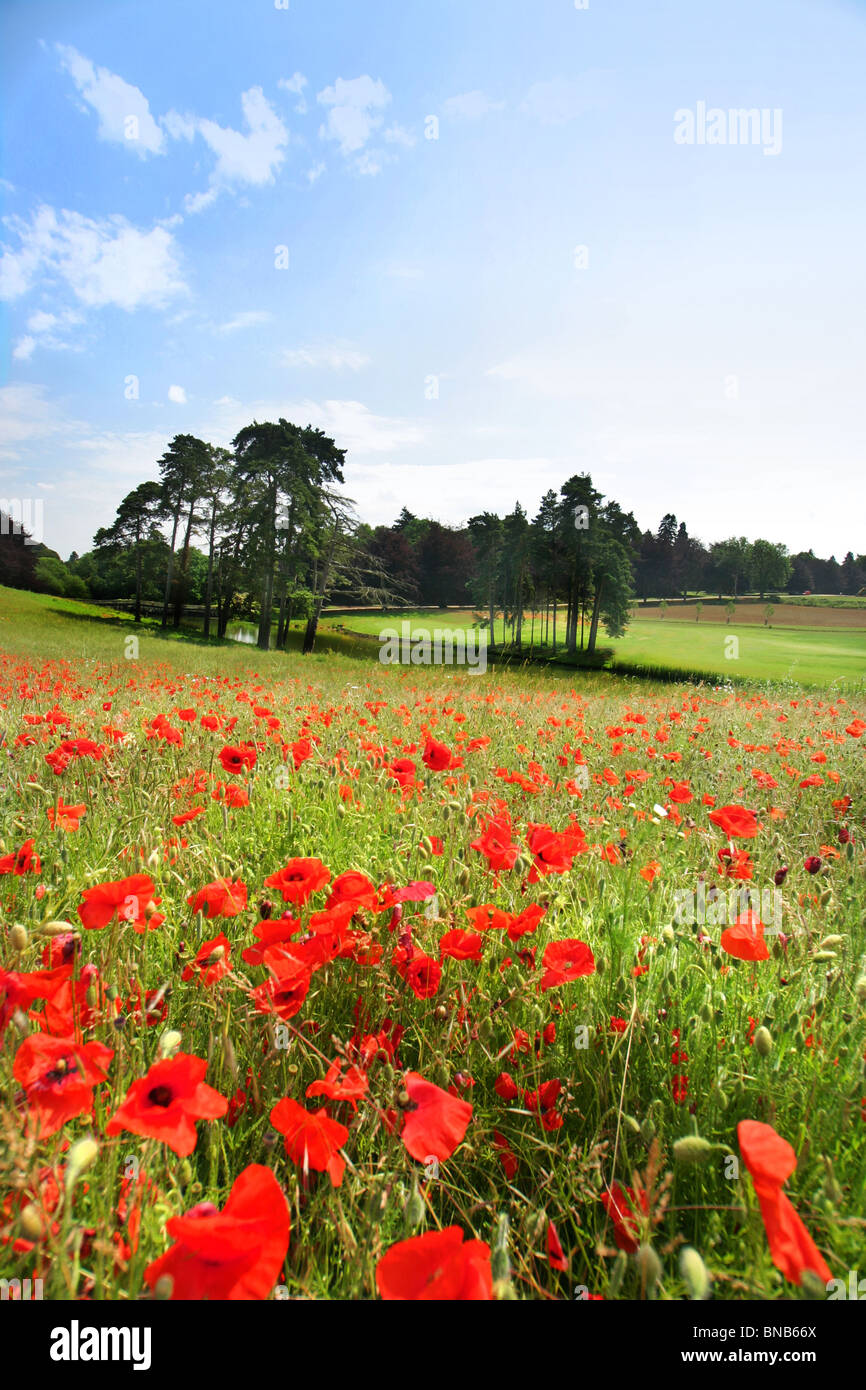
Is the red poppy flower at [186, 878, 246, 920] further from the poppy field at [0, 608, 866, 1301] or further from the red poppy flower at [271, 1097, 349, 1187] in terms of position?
the red poppy flower at [271, 1097, 349, 1187]

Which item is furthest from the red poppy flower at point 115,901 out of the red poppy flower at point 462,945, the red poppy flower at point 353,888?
the red poppy flower at point 462,945

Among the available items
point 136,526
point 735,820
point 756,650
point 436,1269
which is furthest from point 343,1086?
point 136,526

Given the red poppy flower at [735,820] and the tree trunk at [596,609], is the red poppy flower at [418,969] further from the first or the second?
the tree trunk at [596,609]

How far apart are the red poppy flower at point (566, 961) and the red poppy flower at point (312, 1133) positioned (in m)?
0.50

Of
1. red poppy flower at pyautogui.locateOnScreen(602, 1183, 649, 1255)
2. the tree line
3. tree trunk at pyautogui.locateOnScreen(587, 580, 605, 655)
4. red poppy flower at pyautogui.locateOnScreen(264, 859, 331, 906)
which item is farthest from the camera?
tree trunk at pyautogui.locateOnScreen(587, 580, 605, 655)

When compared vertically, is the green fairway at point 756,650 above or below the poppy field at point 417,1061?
above

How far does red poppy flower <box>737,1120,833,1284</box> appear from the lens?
59 cm

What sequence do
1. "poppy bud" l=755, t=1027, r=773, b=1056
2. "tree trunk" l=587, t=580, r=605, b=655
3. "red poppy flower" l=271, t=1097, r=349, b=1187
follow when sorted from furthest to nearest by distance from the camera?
"tree trunk" l=587, t=580, r=605, b=655, "poppy bud" l=755, t=1027, r=773, b=1056, "red poppy flower" l=271, t=1097, r=349, b=1187

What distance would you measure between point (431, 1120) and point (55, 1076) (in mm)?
528

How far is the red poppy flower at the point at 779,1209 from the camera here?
23.4 inches

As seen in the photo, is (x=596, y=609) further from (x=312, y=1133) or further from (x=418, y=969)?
(x=312, y=1133)

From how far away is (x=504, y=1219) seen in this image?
0.71m

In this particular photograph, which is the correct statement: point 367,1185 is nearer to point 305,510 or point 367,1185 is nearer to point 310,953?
point 310,953

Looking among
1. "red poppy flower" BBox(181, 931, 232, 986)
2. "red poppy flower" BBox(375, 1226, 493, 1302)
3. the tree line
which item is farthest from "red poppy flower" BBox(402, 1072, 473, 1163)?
the tree line
